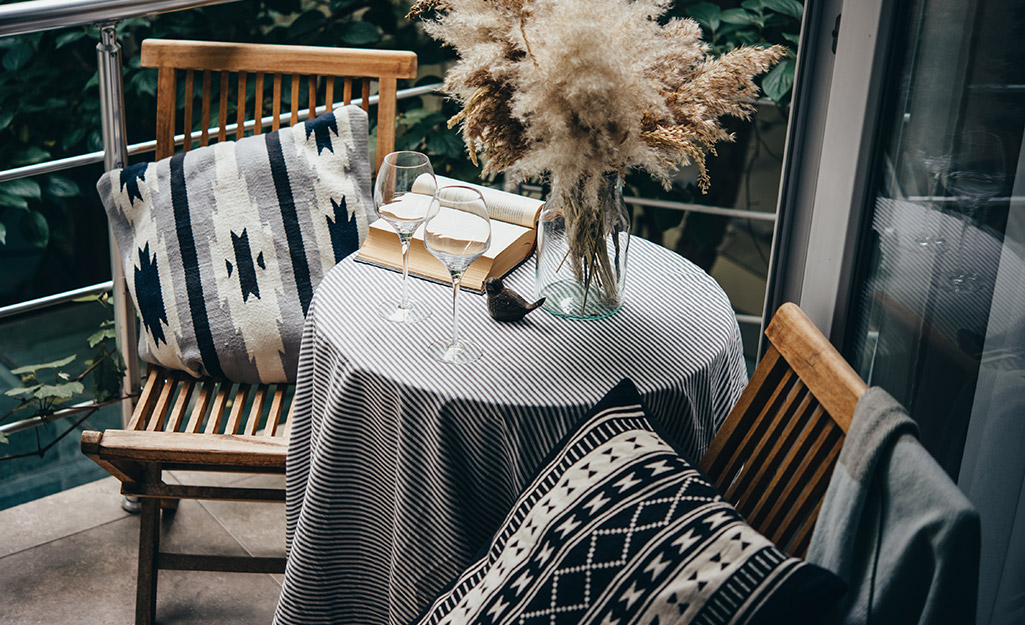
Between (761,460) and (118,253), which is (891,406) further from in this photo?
(118,253)

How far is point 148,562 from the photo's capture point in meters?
1.76

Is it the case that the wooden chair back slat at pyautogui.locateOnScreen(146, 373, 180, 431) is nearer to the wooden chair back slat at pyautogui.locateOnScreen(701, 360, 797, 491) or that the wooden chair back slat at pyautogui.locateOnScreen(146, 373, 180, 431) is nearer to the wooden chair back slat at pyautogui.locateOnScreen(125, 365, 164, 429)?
the wooden chair back slat at pyautogui.locateOnScreen(125, 365, 164, 429)

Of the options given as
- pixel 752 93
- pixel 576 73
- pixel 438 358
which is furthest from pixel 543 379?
pixel 752 93

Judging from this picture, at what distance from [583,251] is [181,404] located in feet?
2.80

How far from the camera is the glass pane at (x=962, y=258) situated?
1218 mm

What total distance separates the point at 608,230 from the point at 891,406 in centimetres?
55

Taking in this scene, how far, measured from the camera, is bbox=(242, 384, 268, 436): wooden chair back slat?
1726 millimetres

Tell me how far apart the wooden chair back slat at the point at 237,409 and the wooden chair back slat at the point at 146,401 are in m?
0.15

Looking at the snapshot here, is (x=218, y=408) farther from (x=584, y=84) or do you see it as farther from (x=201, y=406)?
→ (x=584, y=84)

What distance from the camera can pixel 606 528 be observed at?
3.35ft

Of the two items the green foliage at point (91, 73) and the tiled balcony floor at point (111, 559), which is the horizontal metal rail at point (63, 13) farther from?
the tiled balcony floor at point (111, 559)

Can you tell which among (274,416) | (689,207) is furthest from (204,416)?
(689,207)

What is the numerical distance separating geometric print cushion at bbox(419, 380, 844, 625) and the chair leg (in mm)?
784

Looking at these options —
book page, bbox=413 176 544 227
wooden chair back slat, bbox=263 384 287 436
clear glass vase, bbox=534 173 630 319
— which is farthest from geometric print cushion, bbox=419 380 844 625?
wooden chair back slat, bbox=263 384 287 436
